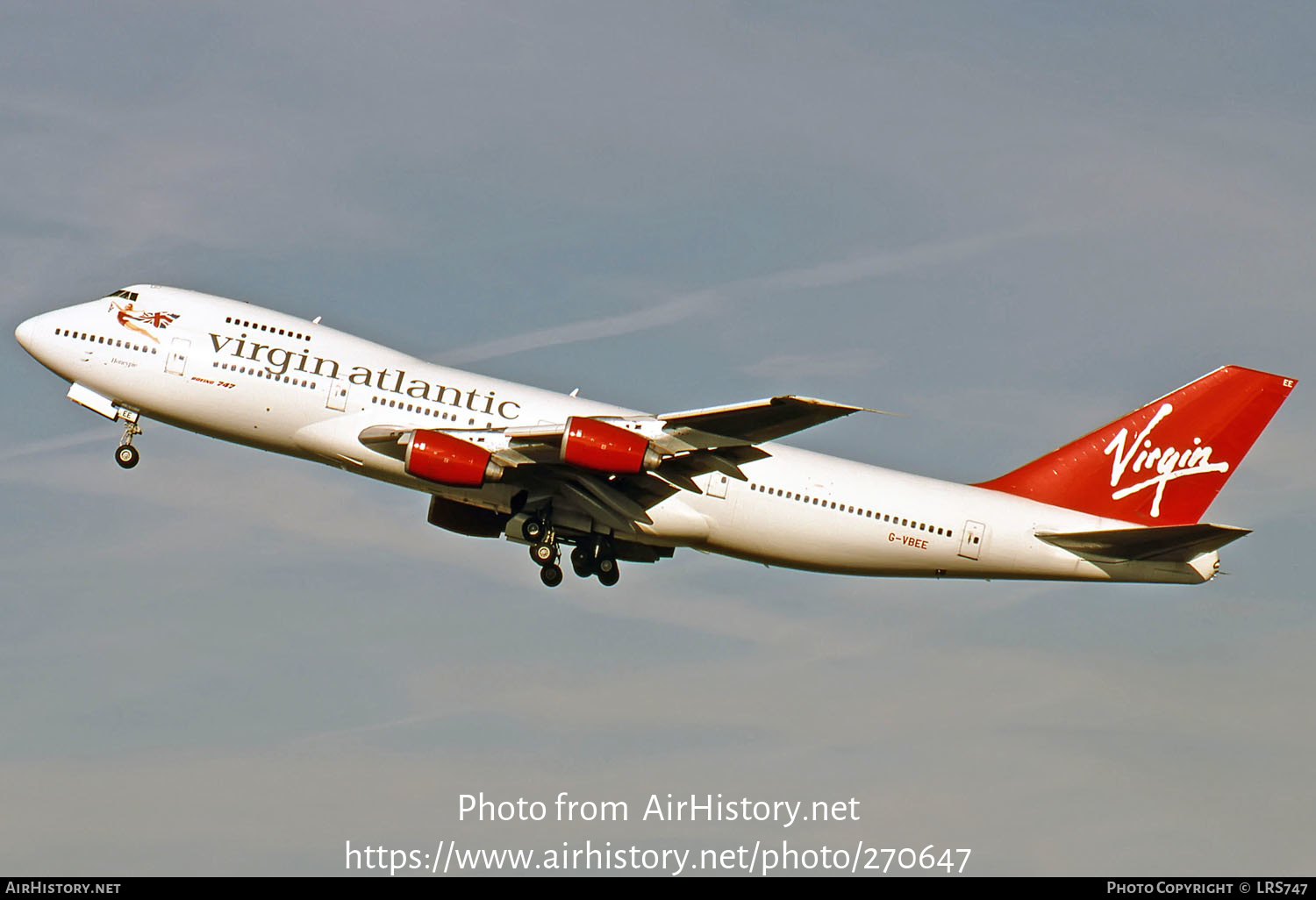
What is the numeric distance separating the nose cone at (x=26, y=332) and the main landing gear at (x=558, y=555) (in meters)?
14.6

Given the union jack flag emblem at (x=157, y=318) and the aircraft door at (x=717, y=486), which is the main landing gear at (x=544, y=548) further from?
the union jack flag emblem at (x=157, y=318)

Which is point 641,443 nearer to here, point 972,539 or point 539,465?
point 539,465

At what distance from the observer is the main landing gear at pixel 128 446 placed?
137ft

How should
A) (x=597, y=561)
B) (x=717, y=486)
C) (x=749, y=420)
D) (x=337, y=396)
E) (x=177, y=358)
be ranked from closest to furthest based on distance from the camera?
(x=749, y=420)
(x=337, y=396)
(x=177, y=358)
(x=717, y=486)
(x=597, y=561)

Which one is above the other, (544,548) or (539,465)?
(539,465)

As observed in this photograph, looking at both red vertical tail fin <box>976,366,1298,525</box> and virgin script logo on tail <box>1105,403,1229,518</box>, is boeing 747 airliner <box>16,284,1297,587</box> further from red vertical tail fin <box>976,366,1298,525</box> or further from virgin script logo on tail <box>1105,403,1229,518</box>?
virgin script logo on tail <box>1105,403,1229,518</box>

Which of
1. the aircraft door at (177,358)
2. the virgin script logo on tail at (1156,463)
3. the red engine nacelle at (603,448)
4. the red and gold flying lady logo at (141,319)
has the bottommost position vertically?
the red engine nacelle at (603,448)

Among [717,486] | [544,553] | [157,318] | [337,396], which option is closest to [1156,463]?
[717,486]

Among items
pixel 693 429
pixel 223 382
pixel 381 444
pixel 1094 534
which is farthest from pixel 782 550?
pixel 223 382

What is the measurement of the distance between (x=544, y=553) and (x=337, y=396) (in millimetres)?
7073

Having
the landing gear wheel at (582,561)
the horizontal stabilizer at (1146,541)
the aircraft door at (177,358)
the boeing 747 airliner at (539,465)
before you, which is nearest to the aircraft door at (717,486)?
the boeing 747 airliner at (539,465)

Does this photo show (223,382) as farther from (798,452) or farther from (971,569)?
(971,569)

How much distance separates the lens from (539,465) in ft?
131

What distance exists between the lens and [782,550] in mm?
41094
